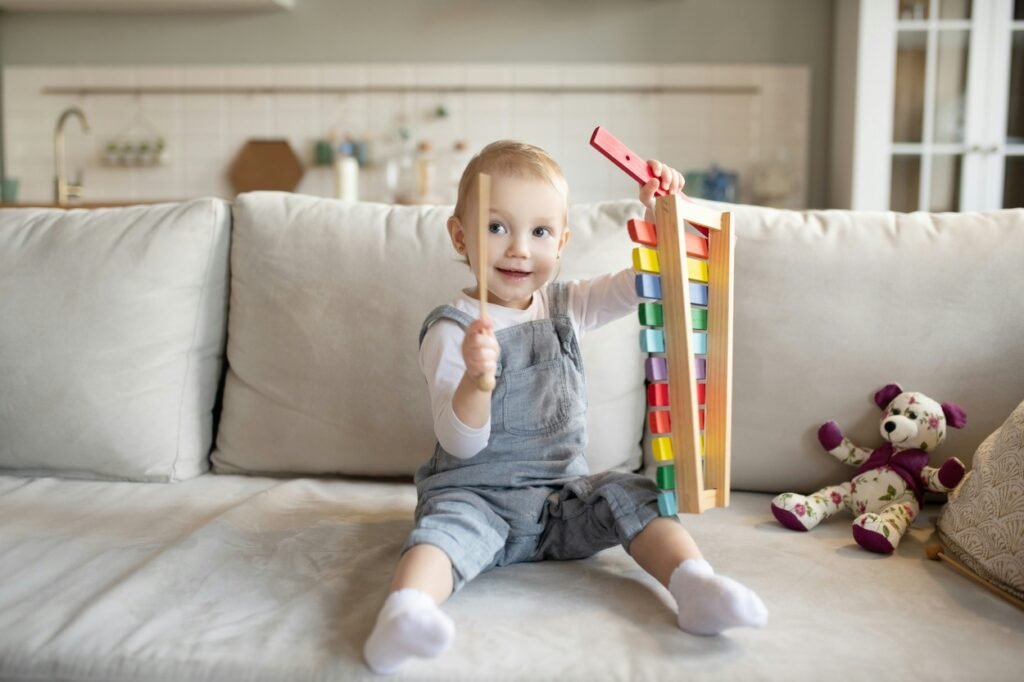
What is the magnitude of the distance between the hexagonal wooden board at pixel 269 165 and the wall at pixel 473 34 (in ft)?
1.10

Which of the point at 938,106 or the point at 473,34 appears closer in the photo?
the point at 938,106

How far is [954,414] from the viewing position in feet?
4.32

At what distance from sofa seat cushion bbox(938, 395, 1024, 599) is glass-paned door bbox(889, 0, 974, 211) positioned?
92.1 inches

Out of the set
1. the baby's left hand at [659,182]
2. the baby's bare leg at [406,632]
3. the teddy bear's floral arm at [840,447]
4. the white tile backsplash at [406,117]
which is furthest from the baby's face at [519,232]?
the white tile backsplash at [406,117]

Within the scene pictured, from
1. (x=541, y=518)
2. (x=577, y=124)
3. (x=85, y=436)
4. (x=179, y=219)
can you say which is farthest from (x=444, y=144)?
(x=541, y=518)

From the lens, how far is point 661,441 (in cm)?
103

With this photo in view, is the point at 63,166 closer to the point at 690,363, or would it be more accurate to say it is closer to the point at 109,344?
the point at 109,344

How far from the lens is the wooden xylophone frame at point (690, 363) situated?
101 centimetres

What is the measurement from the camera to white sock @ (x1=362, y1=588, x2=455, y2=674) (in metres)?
0.85

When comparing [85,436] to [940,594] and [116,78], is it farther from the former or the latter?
[116,78]

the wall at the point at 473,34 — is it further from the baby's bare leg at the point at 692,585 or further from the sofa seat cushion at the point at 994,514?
the baby's bare leg at the point at 692,585

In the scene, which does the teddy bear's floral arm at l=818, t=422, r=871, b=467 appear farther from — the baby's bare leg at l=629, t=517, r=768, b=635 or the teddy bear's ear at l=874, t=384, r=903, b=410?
the baby's bare leg at l=629, t=517, r=768, b=635

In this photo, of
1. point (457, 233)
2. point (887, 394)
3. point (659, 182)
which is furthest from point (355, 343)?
point (887, 394)

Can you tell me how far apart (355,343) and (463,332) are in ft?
1.23
